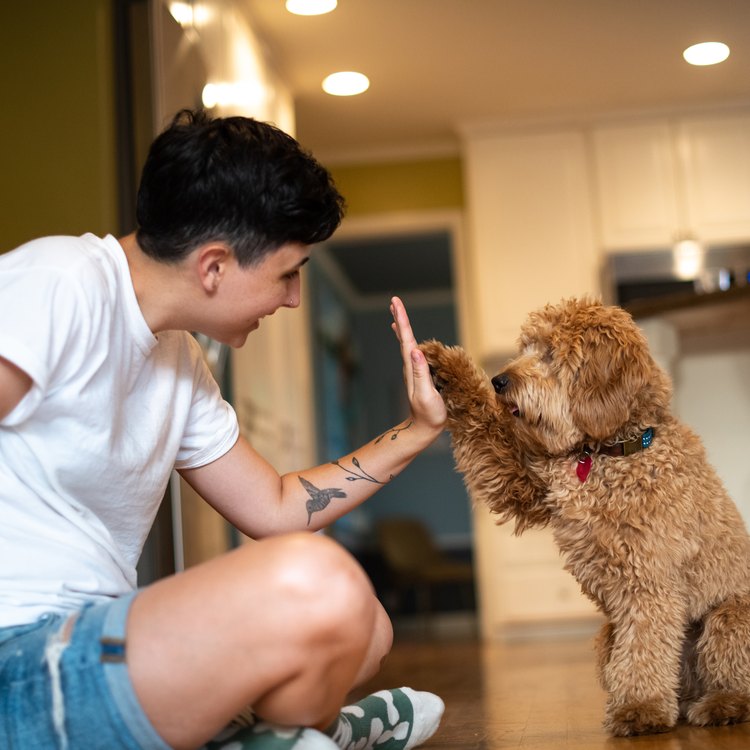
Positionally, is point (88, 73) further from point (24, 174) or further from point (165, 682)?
point (165, 682)

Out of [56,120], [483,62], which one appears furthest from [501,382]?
[483,62]

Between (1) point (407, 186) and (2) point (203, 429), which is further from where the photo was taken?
Result: (1) point (407, 186)

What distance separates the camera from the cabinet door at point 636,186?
19.0 ft

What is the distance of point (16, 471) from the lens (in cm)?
134

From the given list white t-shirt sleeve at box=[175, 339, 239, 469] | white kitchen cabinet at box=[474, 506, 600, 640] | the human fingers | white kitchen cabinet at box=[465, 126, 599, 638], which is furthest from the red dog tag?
white kitchen cabinet at box=[465, 126, 599, 638]

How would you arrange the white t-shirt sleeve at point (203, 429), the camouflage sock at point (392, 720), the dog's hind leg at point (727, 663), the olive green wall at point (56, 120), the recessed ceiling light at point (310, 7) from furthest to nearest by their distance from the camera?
the recessed ceiling light at point (310, 7) → the olive green wall at point (56, 120) → the dog's hind leg at point (727, 663) → the white t-shirt sleeve at point (203, 429) → the camouflage sock at point (392, 720)

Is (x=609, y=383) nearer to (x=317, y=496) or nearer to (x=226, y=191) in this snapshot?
(x=317, y=496)

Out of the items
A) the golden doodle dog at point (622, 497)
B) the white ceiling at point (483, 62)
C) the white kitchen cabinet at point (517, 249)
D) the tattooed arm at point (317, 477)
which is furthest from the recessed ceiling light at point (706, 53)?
the tattooed arm at point (317, 477)

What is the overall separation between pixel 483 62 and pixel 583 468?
3533 millimetres

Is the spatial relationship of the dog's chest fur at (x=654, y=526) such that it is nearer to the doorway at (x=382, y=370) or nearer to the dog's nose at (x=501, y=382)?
the dog's nose at (x=501, y=382)

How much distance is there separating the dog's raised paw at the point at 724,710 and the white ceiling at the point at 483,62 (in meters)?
3.27

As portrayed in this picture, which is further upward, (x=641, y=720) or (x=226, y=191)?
(x=226, y=191)

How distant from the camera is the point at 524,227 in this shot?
5.88m

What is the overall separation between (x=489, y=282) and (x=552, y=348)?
3.89m
